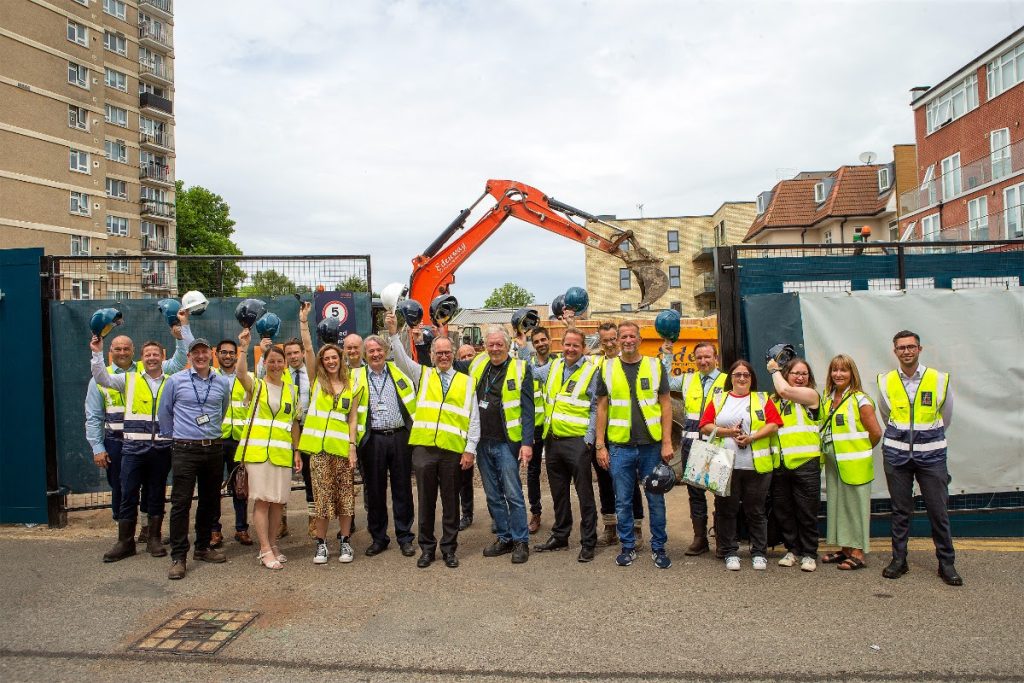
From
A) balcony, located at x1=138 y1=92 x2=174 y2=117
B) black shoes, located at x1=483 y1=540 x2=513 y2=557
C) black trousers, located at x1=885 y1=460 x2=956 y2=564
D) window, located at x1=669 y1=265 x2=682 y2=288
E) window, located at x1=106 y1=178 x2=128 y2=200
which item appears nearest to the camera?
black trousers, located at x1=885 y1=460 x2=956 y2=564

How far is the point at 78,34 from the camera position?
3891 centimetres

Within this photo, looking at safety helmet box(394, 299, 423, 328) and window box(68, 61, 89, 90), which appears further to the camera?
window box(68, 61, 89, 90)

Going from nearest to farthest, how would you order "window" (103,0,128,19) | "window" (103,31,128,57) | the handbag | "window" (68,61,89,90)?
the handbag < "window" (68,61,89,90) < "window" (103,0,128,19) < "window" (103,31,128,57)

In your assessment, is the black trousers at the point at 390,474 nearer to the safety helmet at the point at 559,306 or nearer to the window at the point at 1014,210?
the safety helmet at the point at 559,306

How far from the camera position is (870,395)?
20.5ft

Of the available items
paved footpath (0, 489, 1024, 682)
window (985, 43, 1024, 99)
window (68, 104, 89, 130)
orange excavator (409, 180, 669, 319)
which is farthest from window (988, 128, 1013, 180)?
window (68, 104, 89, 130)

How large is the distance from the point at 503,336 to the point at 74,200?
3880cm

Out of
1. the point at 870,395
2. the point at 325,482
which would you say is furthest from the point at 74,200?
the point at 870,395

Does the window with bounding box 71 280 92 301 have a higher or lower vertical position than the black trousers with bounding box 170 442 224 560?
higher

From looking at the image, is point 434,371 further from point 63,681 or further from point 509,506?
point 63,681

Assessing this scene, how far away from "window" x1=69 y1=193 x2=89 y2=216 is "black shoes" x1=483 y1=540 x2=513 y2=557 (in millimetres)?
38814

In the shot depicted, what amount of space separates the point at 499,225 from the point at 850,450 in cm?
784

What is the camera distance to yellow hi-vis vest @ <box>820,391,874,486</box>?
18.4ft

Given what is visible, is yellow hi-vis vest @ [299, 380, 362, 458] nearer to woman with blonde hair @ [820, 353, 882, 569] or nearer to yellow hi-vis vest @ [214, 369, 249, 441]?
yellow hi-vis vest @ [214, 369, 249, 441]
